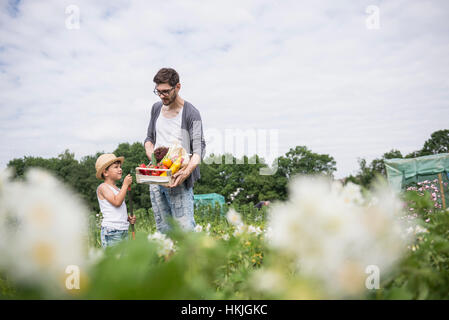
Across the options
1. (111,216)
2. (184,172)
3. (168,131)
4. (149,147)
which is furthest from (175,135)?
(111,216)

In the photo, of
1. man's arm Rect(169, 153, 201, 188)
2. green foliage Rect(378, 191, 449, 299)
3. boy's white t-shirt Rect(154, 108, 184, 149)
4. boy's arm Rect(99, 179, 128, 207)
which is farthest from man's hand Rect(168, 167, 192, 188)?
green foliage Rect(378, 191, 449, 299)

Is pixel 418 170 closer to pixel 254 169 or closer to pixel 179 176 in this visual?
pixel 179 176

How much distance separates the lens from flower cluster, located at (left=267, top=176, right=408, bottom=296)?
0.37m

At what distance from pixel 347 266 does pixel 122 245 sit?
295mm

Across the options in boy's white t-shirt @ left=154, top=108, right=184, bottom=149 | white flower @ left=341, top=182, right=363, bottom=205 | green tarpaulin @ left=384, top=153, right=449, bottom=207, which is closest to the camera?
white flower @ left=341, top=182, right=363, bottom=205

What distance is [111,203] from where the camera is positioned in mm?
3654

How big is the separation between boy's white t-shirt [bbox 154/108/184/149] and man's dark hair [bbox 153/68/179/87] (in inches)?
11.2

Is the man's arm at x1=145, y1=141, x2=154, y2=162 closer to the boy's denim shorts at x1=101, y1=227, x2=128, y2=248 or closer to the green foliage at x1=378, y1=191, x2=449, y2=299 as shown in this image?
the boy's denim shorts at x1=101, y1=227, x2=128, y2=248

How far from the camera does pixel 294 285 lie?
1.22 feet

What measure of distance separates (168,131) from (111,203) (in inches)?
50.3

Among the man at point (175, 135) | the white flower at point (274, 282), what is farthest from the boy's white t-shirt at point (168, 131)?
the white flower at point (274, 282)

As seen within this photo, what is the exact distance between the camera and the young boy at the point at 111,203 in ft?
11.9

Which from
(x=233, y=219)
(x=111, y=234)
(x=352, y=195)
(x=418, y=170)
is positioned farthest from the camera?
(x=418, y=170)
